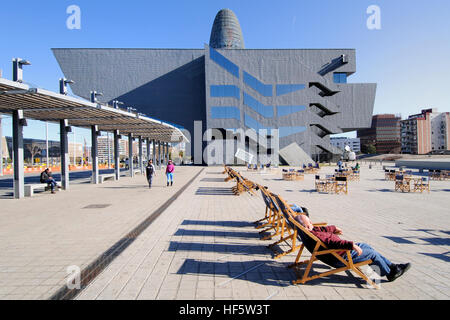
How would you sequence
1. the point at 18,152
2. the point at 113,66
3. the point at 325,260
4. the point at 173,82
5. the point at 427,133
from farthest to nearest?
the point at 427,133 < the point at 173,82 < the point at 113,66 < the point at 18,152 < the point at 325,260

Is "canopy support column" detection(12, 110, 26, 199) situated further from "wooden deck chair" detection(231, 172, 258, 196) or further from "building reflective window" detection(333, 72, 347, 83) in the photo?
"building reflective window" detection(333, 72, 347, 83)

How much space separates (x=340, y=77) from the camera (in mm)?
52594

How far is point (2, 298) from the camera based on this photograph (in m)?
3.13

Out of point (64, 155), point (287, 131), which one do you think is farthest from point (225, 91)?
point (64, 155)

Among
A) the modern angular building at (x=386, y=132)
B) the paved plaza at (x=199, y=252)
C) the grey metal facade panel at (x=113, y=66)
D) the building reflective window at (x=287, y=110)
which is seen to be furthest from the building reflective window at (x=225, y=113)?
the modern angular building at (x=386, y=132)

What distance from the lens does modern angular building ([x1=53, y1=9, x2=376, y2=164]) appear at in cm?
4566

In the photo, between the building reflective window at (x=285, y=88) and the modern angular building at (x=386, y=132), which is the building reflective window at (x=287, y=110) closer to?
the building reflective window at (x=285, y=88)

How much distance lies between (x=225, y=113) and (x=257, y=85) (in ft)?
24.1

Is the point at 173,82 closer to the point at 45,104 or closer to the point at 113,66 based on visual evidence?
the point at 113,66

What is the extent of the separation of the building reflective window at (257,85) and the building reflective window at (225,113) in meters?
4.99

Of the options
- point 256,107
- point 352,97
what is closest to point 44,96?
point 256,107

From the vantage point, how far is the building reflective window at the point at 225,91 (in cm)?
4562

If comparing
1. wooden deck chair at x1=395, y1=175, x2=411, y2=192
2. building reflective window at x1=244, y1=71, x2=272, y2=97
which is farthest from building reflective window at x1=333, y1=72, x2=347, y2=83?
wooden deck chair at x1=395, y1=175, x2=411, y2=192
